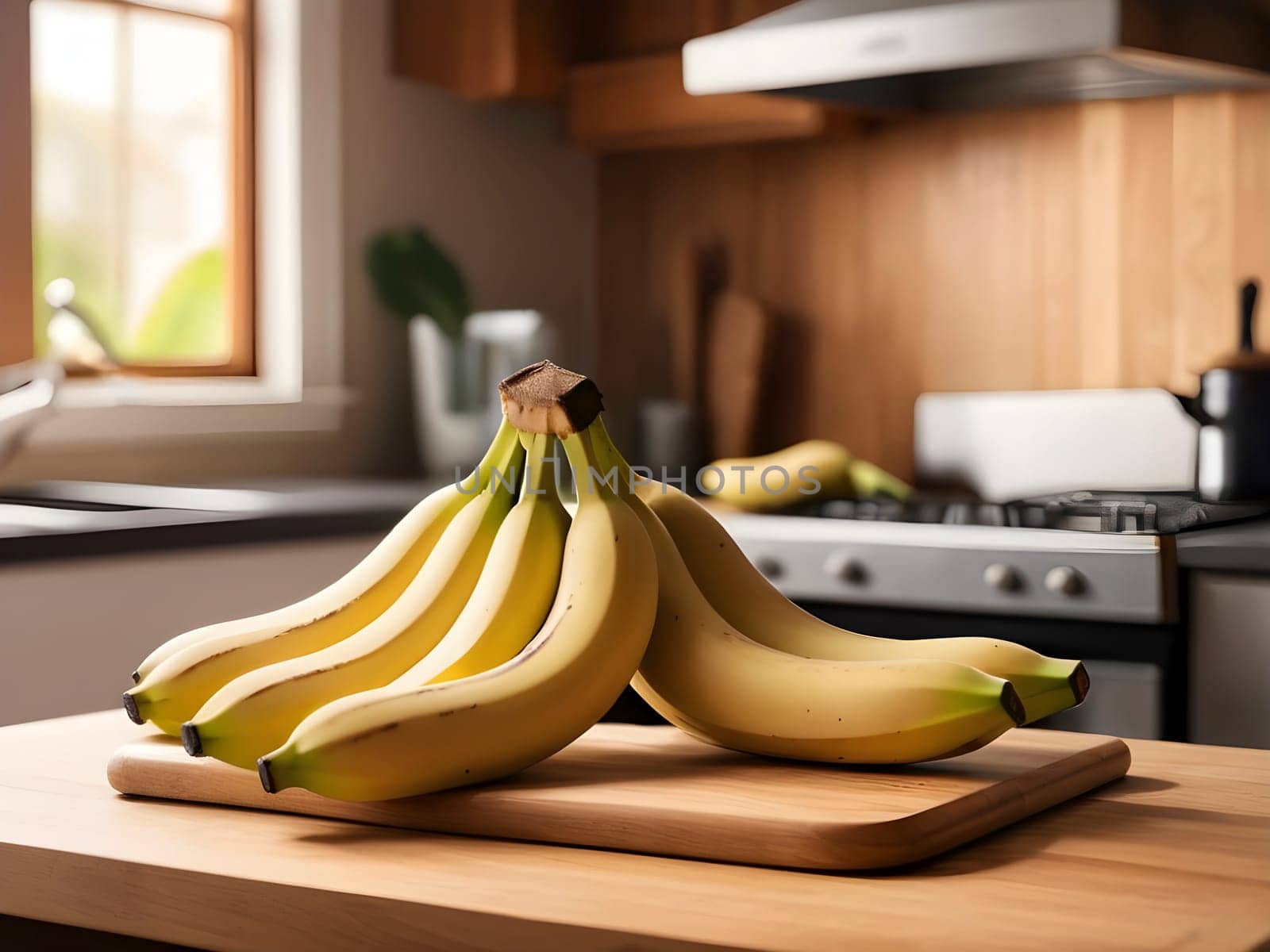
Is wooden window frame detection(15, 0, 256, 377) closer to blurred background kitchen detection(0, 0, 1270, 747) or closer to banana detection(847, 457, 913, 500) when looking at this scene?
blurred background kitchen detection(0, 0, 1270, 747)

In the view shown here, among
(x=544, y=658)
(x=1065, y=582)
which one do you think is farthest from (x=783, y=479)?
(x=544, y=658)

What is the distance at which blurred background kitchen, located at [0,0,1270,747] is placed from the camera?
81.2 inches

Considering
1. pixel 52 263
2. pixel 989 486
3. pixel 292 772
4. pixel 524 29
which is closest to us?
pixel 292 772

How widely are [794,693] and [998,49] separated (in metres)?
1.60

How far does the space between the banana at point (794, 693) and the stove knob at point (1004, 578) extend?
123 centimetres

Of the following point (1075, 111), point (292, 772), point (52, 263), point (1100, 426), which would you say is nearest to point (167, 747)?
point (292, 772)

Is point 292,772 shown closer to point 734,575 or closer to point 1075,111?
point 734,575

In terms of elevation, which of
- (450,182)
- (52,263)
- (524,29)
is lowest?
(52,263)

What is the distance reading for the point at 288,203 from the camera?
2.81 m

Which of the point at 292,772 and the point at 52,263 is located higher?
the point at 52,263

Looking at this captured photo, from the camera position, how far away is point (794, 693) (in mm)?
774

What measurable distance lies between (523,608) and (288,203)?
83.5 inches

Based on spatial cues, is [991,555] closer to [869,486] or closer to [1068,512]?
[1068,512]

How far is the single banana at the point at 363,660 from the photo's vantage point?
29.1 inches
